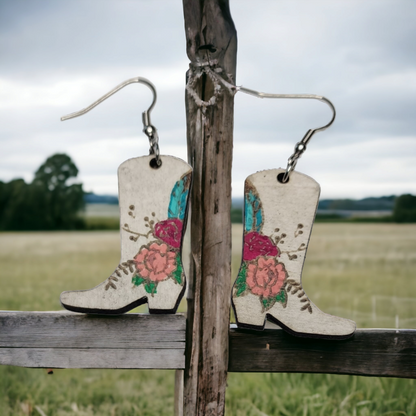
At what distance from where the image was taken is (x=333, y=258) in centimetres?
446

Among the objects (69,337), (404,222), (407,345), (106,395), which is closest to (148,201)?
(69,337)

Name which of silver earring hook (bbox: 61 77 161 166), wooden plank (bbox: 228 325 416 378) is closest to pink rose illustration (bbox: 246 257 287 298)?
wooden plank (bbox: 228 325 416 378)

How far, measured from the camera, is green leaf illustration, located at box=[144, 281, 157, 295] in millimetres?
977

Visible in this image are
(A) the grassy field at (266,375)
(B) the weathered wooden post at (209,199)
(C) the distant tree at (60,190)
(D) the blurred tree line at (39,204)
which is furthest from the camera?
(D) the blurred tree line at (39,204)

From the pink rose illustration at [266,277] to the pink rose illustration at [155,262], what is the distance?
0.62ft

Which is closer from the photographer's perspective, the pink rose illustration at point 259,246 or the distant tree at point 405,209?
the pink rose illustration at point 259,246

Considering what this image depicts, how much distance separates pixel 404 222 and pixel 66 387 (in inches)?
165

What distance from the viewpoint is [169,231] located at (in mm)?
987

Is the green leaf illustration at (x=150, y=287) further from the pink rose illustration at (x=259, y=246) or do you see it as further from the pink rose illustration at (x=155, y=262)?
the pink rose illustration at (x=259, y=246)

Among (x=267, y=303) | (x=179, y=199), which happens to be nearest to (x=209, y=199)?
(x=179, y=199)

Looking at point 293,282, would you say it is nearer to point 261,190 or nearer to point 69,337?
point 261,190

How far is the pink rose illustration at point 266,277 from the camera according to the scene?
3.31ft

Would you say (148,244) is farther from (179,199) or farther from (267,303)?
(267,303)

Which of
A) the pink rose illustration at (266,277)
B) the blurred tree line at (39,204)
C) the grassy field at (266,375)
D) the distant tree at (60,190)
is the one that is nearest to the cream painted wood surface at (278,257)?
the pink rose illustration at (266,277)
